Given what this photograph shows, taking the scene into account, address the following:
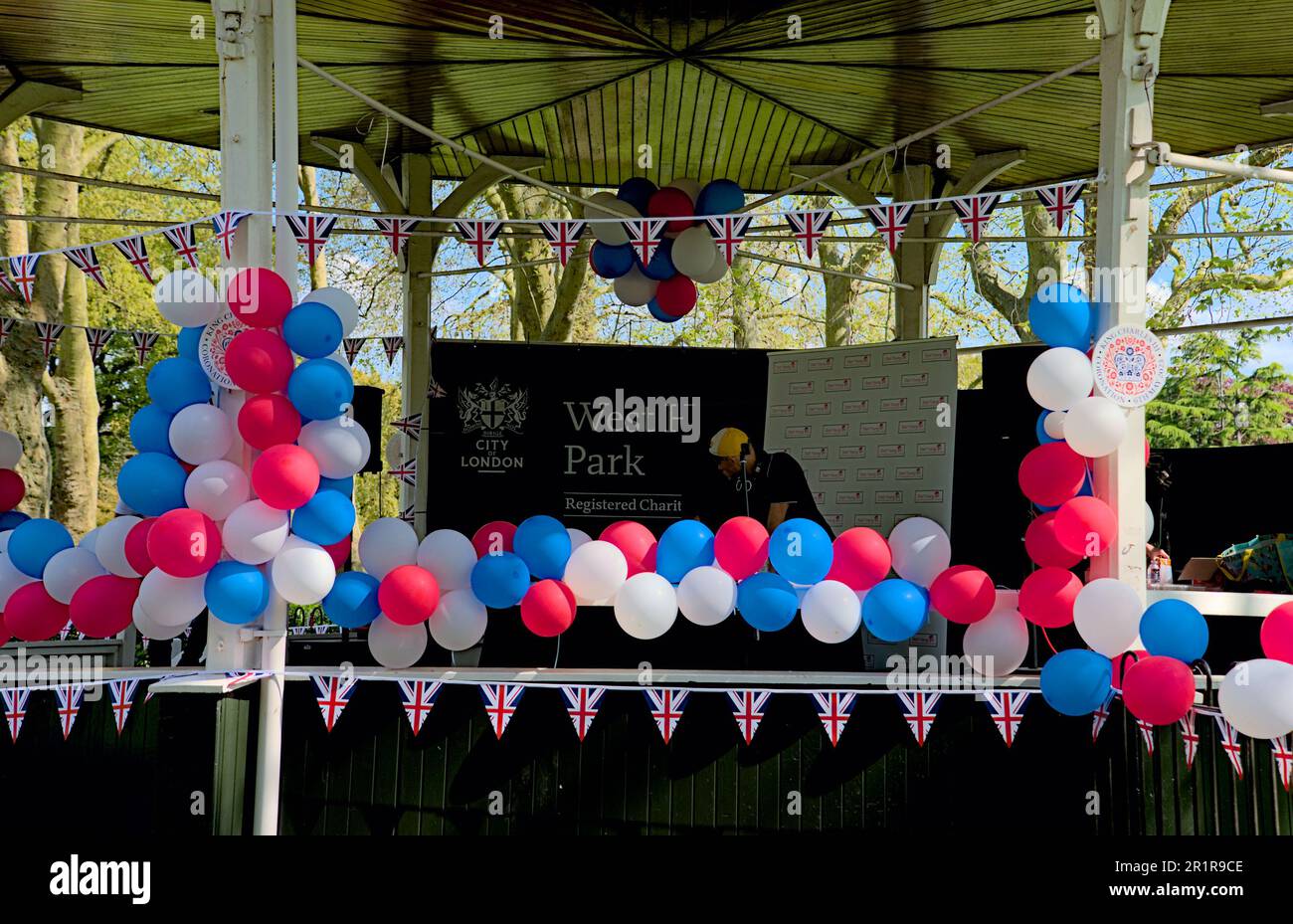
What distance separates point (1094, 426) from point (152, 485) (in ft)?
12.9

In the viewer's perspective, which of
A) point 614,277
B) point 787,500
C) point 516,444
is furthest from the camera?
point 516,444

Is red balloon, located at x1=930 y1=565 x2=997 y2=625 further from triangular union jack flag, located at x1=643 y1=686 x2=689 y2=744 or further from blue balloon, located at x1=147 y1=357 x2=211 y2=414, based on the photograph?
blue balloon, located at x1=147 y1=357 x2=211 y2=414

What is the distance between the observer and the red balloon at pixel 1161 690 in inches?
197

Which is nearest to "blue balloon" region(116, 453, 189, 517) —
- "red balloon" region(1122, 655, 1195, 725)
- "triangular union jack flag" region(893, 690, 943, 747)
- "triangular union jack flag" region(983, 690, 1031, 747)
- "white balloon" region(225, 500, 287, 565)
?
"white balloon" region(225, 500, 287, 565)


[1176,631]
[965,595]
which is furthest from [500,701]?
[1176,631]

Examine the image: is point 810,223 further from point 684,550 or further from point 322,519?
point 322,519

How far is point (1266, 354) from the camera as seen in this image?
82.7 ft

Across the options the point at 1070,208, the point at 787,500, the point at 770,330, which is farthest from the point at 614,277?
the point at 770,330

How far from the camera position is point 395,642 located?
221 inches

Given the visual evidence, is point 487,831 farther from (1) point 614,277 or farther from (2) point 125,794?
(1) point 614,277

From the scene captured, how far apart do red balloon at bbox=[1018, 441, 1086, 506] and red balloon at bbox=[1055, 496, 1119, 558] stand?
0.06 metres

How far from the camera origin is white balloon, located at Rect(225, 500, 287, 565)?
516cm
